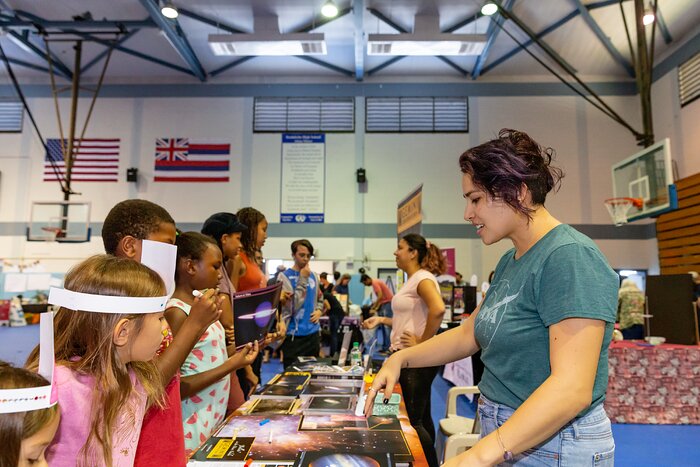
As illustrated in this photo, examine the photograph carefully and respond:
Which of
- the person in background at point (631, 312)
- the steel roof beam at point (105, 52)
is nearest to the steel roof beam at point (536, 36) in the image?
the person in background at point (631, 312)

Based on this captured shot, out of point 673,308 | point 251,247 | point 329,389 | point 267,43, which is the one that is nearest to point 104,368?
point 329,389

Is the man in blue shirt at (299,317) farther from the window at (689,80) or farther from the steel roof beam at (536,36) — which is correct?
the window at (689,80)

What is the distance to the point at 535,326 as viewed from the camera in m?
1.06

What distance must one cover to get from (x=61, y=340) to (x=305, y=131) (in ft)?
33.8

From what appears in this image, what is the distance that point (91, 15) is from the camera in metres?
9.01

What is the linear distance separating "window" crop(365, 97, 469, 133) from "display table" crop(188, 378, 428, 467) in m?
9.85

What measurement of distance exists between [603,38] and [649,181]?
3754 millimetres

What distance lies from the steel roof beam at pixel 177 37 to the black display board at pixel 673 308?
8509 millimetres

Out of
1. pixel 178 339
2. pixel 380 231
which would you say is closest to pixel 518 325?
pixel 178 339

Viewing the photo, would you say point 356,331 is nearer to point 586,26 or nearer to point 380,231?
point 380,231

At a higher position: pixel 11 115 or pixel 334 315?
pixel 11 115

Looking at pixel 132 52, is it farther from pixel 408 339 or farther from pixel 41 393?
pixel 41 393

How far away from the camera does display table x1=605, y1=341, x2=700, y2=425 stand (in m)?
4.26

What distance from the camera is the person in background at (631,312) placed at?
208 inches
